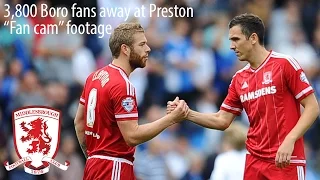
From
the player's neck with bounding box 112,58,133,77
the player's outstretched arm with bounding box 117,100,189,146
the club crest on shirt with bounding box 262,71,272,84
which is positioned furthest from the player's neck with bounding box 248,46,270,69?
the player's neck with bounding box 112,58,133,77

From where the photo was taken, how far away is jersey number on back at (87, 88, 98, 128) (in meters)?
7.47

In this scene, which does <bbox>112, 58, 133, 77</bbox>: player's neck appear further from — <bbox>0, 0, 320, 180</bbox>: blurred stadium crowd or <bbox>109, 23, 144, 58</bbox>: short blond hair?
<bbox>0, 0, 320, 180</bbox>: blurred stadium crowd

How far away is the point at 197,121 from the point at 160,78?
4535 mm

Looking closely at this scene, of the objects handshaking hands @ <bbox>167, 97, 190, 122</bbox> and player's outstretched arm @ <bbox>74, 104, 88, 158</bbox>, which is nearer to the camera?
handshaking hands @ <bbox>167, 97, 190, 122</bbox>

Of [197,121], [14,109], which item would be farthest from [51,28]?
[197,121]

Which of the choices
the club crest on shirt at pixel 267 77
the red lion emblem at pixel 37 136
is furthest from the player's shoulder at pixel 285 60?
the red lion emblem at pixel 37 136

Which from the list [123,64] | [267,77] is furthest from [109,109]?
[267,77]

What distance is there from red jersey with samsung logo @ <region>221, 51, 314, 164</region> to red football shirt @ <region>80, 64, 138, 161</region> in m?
1.19

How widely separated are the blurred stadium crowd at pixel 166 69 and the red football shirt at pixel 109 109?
3982 millimetres

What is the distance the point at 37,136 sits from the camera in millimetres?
10234

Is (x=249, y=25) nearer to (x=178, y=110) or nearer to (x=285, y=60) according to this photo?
(x=285, y=60)

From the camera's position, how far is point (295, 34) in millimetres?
13109

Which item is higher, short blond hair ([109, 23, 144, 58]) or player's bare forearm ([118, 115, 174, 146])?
short blond hair ([109, 23, 144, 58])

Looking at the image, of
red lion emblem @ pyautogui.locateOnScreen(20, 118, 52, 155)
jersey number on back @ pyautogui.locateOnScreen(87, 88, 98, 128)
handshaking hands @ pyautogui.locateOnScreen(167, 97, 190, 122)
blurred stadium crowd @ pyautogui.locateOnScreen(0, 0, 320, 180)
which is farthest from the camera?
blurred stadium crowd @ pyautogui.locateOnScreen(0, 0, 320, 180)
